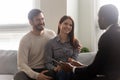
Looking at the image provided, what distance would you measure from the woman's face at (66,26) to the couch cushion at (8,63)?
0.96m

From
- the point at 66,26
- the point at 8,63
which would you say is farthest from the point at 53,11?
the point at 8,63

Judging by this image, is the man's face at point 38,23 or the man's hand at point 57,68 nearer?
the man's hand at point 57,68

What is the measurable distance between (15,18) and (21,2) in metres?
0.29

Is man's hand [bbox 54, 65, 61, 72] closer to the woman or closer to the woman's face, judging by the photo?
the woman

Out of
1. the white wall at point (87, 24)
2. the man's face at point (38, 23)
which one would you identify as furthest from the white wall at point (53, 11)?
the man's face at point (38, 23)

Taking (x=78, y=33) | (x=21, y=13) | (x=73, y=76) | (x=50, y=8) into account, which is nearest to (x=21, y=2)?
(x=21, y=13)

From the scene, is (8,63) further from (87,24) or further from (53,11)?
(87,24)

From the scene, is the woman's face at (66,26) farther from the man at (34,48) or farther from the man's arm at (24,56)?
the man's arm at (24,56)

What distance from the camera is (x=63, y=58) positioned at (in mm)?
3312

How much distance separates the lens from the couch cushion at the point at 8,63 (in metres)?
3.90

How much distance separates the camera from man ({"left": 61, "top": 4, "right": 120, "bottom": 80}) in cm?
221

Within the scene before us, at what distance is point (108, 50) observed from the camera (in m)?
2.22

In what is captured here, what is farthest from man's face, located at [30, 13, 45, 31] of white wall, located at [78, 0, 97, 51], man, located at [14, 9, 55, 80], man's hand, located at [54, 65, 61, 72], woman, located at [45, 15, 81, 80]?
white wall, located at [78, 0, 97, 51]

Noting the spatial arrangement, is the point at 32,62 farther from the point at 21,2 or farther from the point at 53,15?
the point at 21,2
